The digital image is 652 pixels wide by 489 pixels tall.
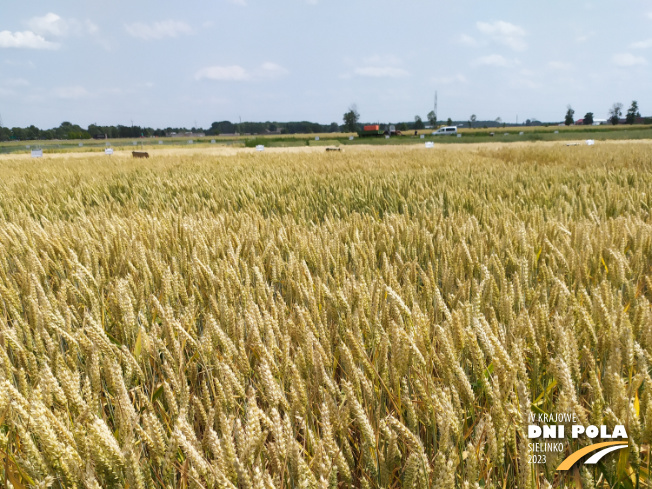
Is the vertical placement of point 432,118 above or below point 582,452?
above

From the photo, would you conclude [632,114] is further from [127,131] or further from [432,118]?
[127,131]

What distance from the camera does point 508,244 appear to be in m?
1.73

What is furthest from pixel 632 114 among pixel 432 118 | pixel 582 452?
pixel 582 452

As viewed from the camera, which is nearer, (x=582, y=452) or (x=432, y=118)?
(x=582, y=452)

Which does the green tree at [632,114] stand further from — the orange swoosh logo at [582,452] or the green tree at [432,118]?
the orange swoosh logo at [582,452]

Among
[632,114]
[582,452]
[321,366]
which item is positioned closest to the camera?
[582,452]

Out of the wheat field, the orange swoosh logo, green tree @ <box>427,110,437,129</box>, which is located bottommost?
the orange swoosh logo

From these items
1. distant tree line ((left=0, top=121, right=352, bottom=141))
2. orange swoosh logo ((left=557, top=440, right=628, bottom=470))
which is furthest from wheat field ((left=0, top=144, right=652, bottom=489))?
distant tree line ((left=0, top=121, right=352, bottom=141))

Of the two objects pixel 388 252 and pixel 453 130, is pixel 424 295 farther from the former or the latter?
pixel 453 130

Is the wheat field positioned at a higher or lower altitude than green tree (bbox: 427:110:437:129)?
lower

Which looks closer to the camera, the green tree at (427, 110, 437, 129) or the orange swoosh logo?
the orange swoosh logo

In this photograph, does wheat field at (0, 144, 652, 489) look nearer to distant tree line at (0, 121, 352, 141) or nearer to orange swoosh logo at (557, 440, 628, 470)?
orange swoosh logo at (557, 440, 628, 470)

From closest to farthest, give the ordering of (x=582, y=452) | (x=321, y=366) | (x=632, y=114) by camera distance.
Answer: (x=582, y=452), (x=321, y=366), (x=632, y=114)

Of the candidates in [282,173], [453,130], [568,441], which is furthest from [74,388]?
[453,130]
